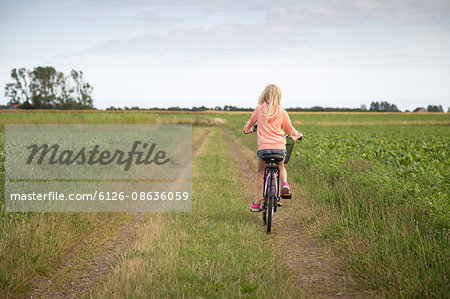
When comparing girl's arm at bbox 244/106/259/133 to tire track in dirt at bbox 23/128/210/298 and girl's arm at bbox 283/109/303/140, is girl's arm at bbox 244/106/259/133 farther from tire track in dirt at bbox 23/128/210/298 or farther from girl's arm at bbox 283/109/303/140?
tire track in dirt at bbox 23/128/210/298

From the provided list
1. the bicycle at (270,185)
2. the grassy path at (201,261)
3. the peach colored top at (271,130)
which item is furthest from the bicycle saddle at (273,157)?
the grassy path at (201,261)

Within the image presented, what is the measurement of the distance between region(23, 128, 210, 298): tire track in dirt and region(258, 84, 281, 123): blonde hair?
3508 mm

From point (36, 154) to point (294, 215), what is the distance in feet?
27.9

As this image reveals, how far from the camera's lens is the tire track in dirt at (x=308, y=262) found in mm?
4574

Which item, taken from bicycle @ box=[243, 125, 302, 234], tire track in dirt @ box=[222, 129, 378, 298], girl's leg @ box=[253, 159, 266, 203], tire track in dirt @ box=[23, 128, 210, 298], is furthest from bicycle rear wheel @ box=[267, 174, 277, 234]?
tire track in dirt @ box=[23, 128, 210, 298]

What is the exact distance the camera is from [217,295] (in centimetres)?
419

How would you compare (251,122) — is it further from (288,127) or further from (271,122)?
(288,127)

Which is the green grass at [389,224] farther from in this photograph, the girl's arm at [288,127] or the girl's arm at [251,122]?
the girl's arm at [251,122]

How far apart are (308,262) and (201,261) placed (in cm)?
171

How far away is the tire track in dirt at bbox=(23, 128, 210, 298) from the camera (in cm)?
460

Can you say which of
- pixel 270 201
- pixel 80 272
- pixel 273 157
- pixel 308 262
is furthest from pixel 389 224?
pixel 80 272

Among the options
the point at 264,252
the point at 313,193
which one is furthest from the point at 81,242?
the point at 313,193

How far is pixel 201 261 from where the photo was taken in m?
5.27

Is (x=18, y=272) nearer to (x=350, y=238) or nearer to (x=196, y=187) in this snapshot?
(x=350, y=238)
